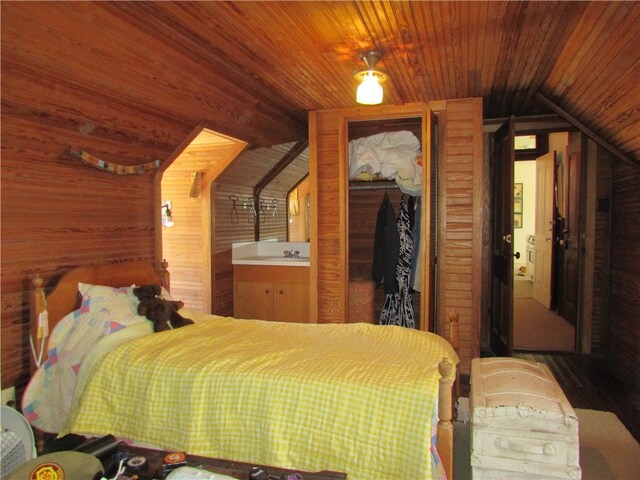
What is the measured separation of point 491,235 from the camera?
4.21m

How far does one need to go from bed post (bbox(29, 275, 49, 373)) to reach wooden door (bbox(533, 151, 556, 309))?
212 inches

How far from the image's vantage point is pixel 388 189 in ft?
14.0

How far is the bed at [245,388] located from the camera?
1681 millimetres

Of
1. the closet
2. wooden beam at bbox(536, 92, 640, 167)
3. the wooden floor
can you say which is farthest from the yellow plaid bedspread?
wooden beam at bbox(536, 92, 640, 167)

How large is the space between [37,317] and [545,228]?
5.78 m

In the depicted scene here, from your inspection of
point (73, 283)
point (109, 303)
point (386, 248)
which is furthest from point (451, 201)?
point (73, 283)

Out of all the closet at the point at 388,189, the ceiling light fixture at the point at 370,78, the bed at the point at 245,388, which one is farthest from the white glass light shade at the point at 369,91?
the bed at the point at 245,388

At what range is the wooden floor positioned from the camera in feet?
9.45

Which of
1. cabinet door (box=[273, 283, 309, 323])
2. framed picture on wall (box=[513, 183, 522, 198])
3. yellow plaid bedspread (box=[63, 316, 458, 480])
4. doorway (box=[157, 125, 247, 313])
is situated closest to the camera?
yellow plaid bedspread (box=[63, 316, 458, 480])

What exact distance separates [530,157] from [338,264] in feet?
13.6

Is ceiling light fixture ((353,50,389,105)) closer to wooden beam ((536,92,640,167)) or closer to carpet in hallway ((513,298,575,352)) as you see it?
wooden beam ((536,92,640,167))

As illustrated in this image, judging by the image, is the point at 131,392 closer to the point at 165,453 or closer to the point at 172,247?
the point at 165,453

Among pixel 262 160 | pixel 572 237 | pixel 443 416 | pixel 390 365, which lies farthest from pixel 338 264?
pixel 572 237

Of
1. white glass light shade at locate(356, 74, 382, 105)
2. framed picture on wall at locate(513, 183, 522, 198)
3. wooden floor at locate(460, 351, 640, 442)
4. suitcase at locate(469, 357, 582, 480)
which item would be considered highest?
white glass light shade at locate(356, 74, 382, 105)
